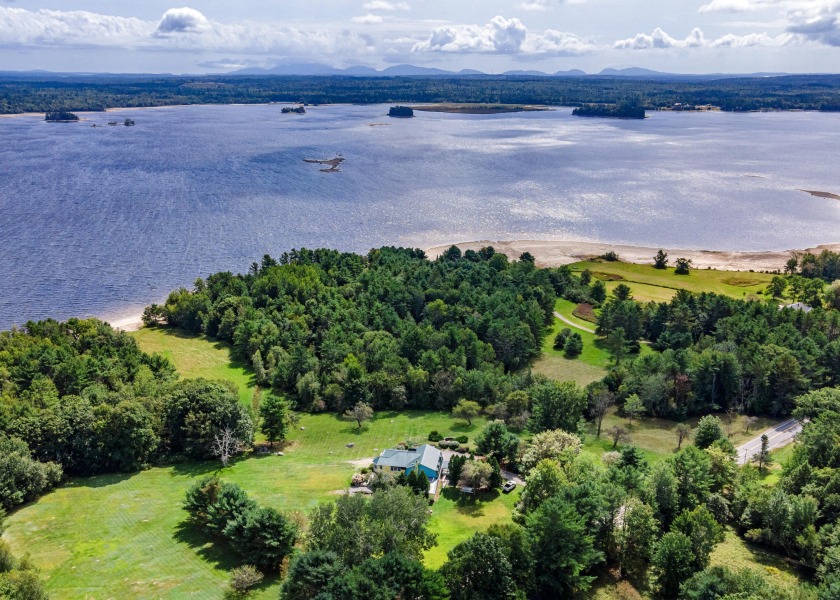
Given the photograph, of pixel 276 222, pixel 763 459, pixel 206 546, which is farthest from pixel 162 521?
pixel 276 222

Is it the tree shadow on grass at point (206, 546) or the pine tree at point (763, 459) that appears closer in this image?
the tree shadow on grass at point (206, 546)

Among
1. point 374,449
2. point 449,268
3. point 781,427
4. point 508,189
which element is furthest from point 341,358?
point 508,189

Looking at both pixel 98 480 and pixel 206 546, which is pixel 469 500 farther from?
pixel 98 480

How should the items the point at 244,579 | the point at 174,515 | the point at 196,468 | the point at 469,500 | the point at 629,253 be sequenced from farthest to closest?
the point at 629,253, the point at 196,468, the point at 469,500, the point at 174,515, the point at 244,579

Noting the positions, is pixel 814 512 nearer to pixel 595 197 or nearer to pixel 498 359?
pixel 498 359

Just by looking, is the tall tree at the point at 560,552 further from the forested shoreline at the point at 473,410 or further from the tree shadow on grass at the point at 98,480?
the tree shadow on grass at the point at 98,480

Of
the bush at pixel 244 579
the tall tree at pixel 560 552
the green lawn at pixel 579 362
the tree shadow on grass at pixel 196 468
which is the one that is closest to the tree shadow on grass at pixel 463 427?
the green lawn at pixel 579 362
